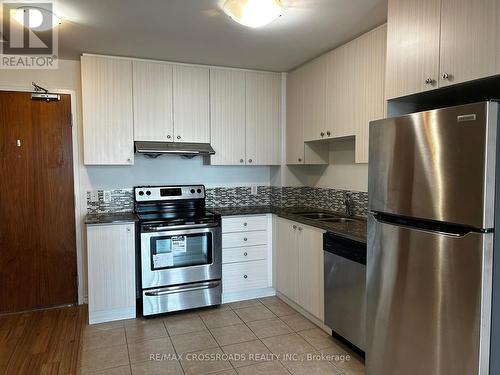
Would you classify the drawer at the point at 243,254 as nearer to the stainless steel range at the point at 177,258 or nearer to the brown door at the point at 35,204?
the stainless steel range at the point at 177,258

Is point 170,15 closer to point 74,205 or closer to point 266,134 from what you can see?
point 266,134

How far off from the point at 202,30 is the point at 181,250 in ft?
6.13

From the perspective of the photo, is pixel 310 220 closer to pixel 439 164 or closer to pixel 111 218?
pixel 439 164

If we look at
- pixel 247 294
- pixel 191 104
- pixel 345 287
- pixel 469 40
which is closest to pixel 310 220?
pixel 345 287

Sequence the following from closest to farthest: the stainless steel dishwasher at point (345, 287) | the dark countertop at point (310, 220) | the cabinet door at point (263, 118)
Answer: the stainless steel dishwasher at point (345, 287)
the dark countertop at point (310, 220)
the cabinet door at point (263, 118)

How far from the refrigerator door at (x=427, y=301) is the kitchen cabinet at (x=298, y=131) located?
5.44 ft

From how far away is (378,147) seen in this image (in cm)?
199

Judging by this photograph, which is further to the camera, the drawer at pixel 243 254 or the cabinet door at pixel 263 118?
the cabinet door at pixel 263 118

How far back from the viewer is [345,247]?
8.25 feet

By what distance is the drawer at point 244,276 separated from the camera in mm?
3512

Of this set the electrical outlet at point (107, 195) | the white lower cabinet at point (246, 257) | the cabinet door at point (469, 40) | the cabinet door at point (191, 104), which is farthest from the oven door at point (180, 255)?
the cabinet door at point (469, 40)

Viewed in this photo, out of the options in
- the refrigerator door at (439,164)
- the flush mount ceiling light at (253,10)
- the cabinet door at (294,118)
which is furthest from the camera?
the cabinet door at (294,118)

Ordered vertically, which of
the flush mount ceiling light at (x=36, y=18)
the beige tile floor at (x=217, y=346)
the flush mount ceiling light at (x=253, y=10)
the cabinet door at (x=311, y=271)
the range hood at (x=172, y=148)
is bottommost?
the beige tile floor at (x=217, y=346)

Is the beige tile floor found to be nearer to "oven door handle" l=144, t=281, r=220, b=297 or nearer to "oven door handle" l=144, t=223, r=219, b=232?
"oven door handle" l=144, t=281, r=220, b=297
